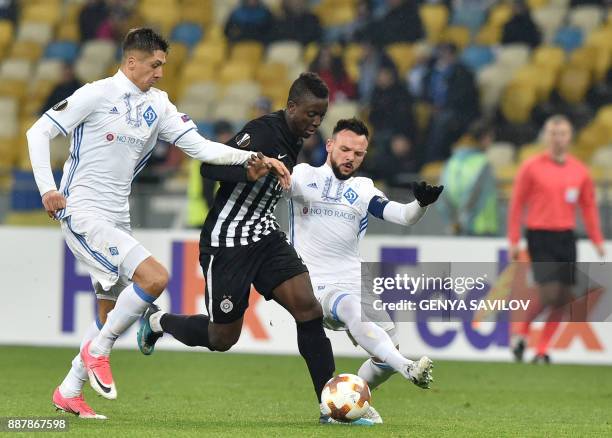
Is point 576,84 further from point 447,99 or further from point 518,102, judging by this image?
point 447,99

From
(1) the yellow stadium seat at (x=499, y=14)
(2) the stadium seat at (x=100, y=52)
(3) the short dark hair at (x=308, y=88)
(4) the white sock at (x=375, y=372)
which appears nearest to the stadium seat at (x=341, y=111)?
(1) the yellow stadium seat at (x=499, y=14)

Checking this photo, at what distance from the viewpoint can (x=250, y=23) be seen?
744 inches

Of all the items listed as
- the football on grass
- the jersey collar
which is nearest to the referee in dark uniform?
the football on grass

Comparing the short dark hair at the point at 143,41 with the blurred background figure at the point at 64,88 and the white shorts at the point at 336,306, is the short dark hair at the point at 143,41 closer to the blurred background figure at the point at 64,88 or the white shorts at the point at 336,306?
the white shorts at the point at 336,306

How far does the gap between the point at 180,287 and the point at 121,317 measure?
5.92 m

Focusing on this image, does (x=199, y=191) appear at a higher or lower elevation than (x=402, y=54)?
lower

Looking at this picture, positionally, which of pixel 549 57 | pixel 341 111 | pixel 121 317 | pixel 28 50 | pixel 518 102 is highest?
pixel 28 50

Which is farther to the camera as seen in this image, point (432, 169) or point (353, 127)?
point (432, 169)

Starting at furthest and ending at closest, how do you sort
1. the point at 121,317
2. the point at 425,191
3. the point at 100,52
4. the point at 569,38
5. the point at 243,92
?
the point at 100,52 < the point at 243,92 < the point at 569,38 < the point at 121,317 < the point at 425,191

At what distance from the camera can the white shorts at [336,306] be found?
26.6 ft

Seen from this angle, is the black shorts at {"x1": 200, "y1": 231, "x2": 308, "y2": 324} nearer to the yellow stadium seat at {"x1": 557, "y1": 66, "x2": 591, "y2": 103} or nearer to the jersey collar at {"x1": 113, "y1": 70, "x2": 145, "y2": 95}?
the jersey collar at {"x1": 113, "y1": 70, "x2": 145, "y2": 95}

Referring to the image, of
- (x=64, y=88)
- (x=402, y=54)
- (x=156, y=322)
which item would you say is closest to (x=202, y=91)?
(x=64, y=88)

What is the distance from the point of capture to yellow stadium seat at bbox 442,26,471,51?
1841 centimetres

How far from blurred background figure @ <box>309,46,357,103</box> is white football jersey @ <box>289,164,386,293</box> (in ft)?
27.9
